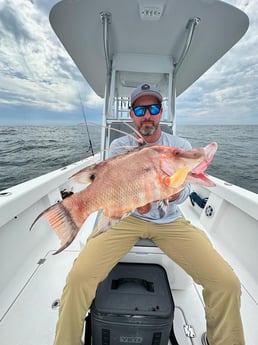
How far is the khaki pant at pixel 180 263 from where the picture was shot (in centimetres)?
102

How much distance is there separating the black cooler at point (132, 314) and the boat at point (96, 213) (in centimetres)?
27

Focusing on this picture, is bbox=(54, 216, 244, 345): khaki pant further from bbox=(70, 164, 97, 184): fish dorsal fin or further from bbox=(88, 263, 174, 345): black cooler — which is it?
bbox=(70, 164, 97, 184): fish dorsal fin

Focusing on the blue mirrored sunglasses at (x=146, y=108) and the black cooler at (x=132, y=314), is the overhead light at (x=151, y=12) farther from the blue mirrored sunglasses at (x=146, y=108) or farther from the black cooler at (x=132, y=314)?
the black cooler at (x=132, y=314)

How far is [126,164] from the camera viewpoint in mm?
846

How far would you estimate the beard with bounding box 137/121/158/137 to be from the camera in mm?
1466

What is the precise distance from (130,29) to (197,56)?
935 millimetres

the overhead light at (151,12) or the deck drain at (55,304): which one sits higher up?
the overhead light at (151,12)

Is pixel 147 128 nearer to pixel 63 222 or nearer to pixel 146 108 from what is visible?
pixel 146 108

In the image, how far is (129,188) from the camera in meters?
0.81

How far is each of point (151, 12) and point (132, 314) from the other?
7.36ft

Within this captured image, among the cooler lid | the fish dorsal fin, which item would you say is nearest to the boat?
the cooler lid

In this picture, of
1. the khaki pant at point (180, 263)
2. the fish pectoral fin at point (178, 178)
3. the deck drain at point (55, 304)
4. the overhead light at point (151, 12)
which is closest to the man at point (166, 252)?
the khaki pant at point (180, 263)

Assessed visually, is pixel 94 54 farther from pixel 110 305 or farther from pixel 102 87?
pixel 110 305

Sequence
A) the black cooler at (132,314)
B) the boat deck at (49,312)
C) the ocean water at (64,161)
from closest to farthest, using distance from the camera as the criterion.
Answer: the black cooler at (132,314) < the boat deck at (49,312) < the ocean water at (64,161)
